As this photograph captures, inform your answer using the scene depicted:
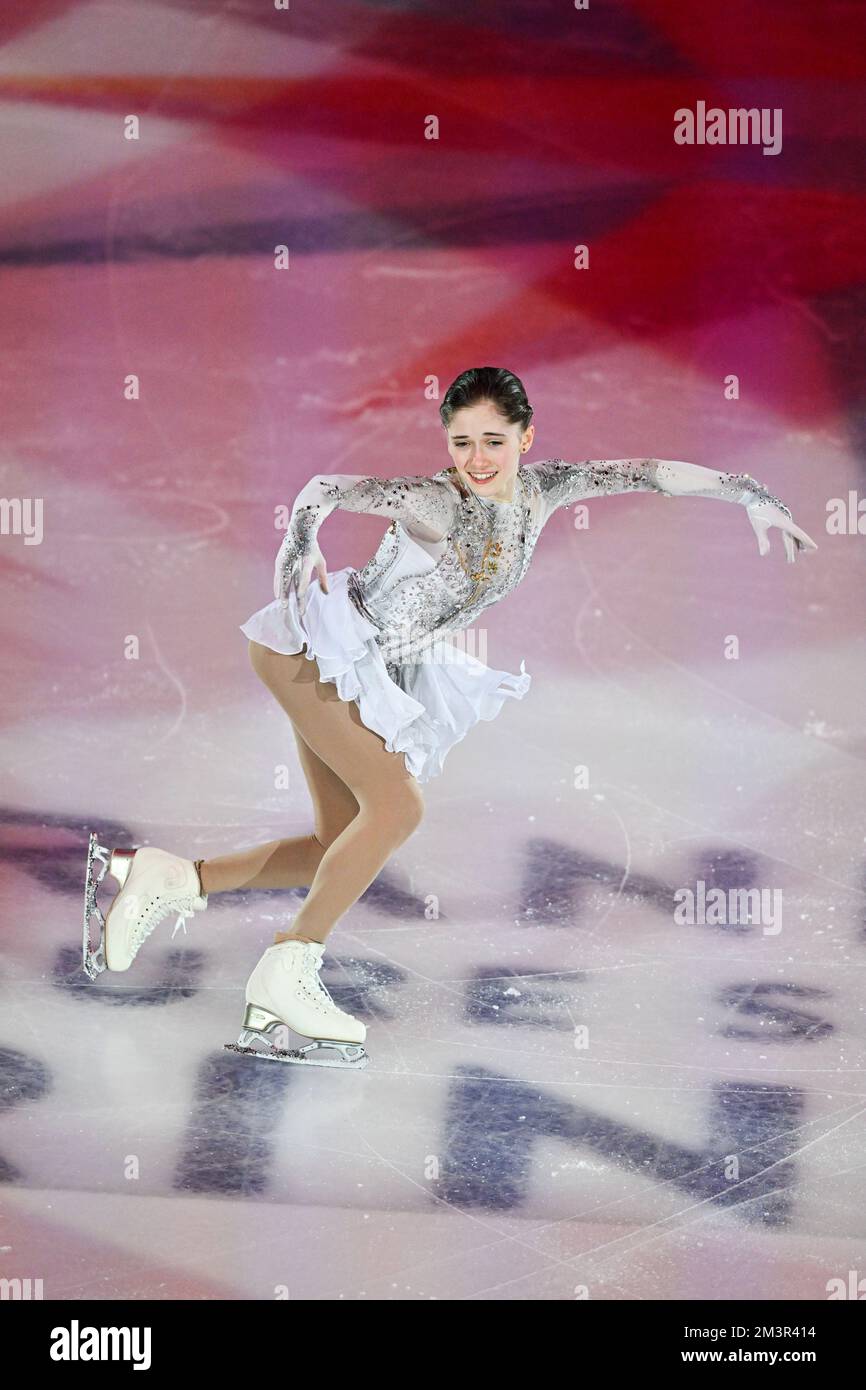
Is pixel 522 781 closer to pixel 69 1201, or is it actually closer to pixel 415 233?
pixel 415 233

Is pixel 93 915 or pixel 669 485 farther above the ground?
pixel 669 485

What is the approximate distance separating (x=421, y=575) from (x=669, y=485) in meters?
0.66

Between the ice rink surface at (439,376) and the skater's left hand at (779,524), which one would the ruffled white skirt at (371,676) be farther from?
the ice rink surface at (439,376)

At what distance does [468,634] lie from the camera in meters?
7.04

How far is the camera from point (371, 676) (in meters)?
4.18

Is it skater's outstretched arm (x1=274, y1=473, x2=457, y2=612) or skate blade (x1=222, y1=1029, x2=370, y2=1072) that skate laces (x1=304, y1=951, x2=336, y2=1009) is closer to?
skate blade (x1=222, y1=1029, x2=370, y2=1072)

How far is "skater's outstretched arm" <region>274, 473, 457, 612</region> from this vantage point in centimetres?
388

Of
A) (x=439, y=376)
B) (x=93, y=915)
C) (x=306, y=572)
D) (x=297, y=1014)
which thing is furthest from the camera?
(x=439, y=376)

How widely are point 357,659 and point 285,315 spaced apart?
3.78 m

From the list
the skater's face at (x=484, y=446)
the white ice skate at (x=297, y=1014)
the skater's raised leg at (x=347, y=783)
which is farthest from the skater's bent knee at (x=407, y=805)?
the skater's face at (x=484, y=446)

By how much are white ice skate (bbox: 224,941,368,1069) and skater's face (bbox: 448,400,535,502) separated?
119 centimetres

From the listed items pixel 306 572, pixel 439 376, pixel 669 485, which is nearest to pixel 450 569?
pixel 306 572

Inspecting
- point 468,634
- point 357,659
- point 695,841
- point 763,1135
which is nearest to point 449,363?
point 468,634

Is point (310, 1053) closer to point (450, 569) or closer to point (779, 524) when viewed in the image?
point (450, 569)
